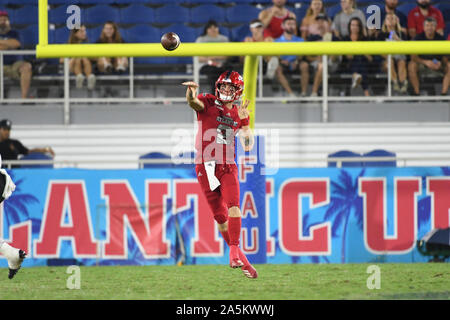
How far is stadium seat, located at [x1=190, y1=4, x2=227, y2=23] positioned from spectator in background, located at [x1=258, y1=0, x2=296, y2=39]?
2.83 feet

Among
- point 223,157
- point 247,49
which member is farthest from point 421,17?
point 223,157

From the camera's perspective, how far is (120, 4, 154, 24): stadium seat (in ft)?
44.3

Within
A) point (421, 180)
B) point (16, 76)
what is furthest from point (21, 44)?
point (421, 180)

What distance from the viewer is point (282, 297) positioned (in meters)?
7.06

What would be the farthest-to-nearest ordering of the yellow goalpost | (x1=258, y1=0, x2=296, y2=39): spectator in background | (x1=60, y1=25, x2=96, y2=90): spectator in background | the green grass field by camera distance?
(x1=60, y1=25, x2=96, y2=90): spectator in background
(x1=258, y1=0, x2=296, y2=39): spectator in background
the yellow goalpost
the green grass field

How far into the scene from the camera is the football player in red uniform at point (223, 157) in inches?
Answer: 275

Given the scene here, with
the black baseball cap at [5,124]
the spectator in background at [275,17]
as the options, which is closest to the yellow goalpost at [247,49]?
the black baseball cap at [5,124]

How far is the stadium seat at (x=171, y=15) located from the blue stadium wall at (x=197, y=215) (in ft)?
10.8

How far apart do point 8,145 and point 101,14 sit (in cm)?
293

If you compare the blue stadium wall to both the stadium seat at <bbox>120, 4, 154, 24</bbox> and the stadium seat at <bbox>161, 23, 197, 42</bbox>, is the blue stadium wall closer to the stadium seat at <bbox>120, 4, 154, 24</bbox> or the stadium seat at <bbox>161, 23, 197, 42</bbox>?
the stadium seat at <bbox>161, 23, 197, 42</bbox>

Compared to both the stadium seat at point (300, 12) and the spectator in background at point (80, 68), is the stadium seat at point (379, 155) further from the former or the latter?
the spectator in background at point (80, 68)

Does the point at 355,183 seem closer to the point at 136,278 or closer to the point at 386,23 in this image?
the point at 386,23

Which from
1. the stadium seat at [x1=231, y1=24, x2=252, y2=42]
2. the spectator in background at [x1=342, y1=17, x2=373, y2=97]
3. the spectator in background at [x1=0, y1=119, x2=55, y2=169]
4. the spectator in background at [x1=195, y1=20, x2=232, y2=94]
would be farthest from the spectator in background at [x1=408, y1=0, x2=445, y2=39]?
the spectator in background at [x1=0, y1=119, x2=55, y2=169]

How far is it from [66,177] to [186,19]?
367 cm
